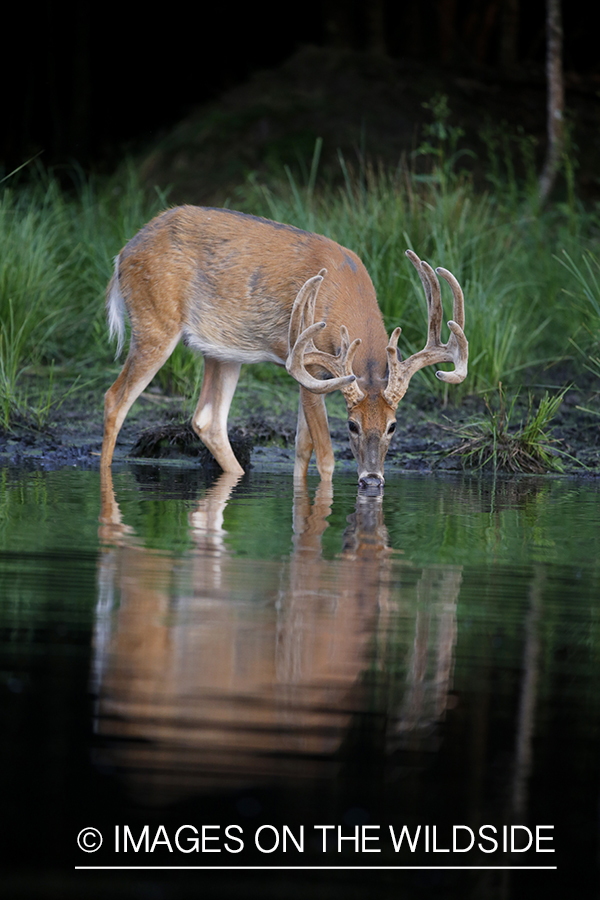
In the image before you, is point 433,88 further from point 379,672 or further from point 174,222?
point 379,672

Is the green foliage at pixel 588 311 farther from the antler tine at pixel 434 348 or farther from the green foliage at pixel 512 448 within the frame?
the antler tine at pixel 434 348

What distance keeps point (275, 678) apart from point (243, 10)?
20.4 meters

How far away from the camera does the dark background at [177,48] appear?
65.5 ft

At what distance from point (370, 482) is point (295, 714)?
14.5ft

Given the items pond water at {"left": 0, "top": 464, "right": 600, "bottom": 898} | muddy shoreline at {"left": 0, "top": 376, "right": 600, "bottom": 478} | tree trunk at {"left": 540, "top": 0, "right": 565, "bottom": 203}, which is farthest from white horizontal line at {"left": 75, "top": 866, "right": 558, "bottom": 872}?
tree trunk at {"left": 540, "top": 0, "right": 565, "bottom": 203}

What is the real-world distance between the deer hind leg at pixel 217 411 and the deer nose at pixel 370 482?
1.32 m

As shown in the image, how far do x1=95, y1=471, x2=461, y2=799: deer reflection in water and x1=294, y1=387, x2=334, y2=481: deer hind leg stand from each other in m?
2.50

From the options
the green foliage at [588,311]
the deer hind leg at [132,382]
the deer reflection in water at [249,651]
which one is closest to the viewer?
the deer reflection in water at [249,651]

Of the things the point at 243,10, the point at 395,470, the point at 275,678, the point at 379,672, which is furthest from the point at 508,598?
the point at 243,10

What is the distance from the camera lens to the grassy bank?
409 inches

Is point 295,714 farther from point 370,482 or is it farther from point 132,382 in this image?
point 132,382

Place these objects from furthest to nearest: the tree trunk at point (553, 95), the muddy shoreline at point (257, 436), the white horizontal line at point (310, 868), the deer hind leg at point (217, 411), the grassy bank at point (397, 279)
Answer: the tree trunk at point (553, 95) → the grassy bank at point (397, 279) → the muddy shoreline at point (257, 436) → the deer hind leg at point (217, 411) → the white horizontal line at point (310, 868)

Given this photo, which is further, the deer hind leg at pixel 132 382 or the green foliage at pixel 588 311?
the green foliage at pixel 588 311

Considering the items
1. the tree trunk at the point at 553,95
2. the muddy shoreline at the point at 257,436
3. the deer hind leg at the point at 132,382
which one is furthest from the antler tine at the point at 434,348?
the tree trunk at the point at 553,95
